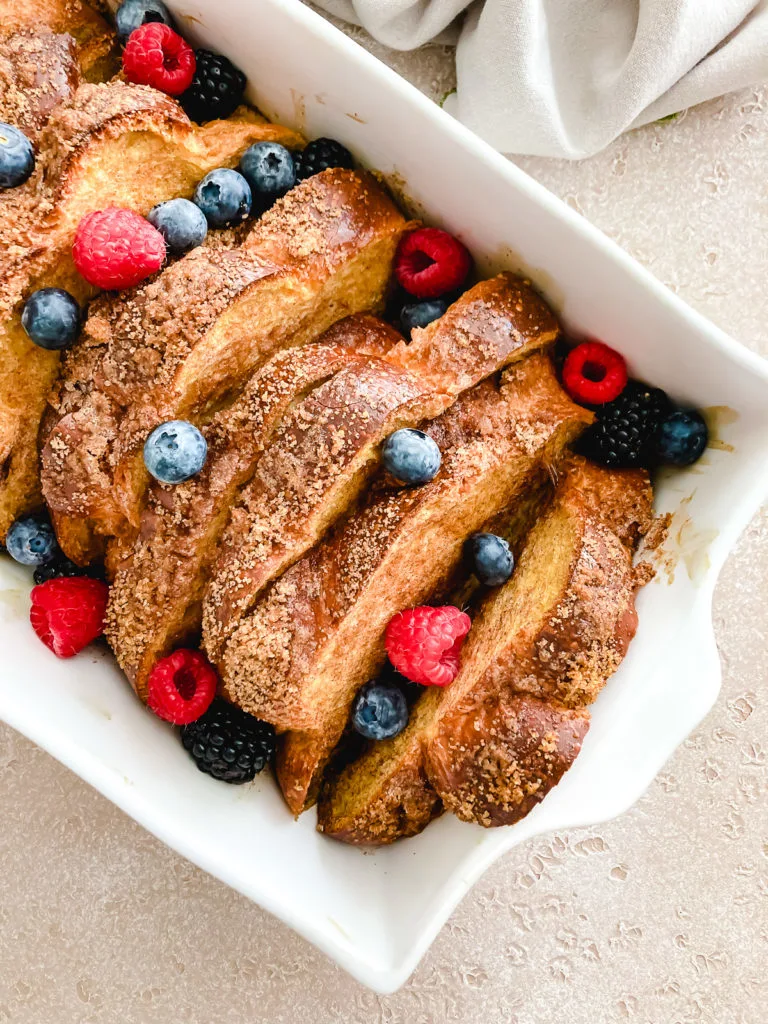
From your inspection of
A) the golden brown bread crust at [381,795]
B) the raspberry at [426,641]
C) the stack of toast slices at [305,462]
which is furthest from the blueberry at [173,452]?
the golden brown bread crust at [381,795]

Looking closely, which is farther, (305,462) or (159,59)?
(159,59)

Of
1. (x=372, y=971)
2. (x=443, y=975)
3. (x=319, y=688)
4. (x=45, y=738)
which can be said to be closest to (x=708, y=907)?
(x=443, y=975)

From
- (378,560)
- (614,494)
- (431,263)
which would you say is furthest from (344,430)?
(614,494)

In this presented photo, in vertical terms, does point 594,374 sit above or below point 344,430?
above

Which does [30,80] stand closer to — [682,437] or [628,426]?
[628,426]

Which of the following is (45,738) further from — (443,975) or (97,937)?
(443,975)

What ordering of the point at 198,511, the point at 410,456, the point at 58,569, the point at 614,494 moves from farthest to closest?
the point at 58,569, the point at 614,494, the point at 198,511, the point at 410,456

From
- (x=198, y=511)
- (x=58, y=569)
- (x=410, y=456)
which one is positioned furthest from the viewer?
(x=58, y=569)

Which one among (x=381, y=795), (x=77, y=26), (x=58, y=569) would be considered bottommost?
(x=58, y=569)
